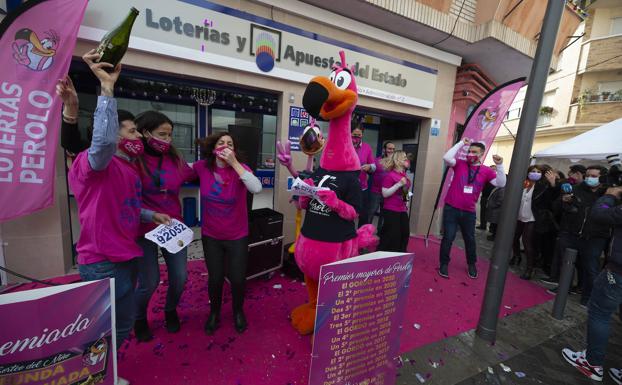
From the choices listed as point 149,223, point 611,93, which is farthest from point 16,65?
point 611,93

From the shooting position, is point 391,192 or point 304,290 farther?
point 391,192

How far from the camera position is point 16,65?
8.02 ft

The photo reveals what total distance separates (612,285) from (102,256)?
3.68m

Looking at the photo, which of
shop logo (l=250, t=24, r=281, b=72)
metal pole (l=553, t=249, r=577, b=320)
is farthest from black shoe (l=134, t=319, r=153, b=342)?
metal pole (l=553, t=249, r=577, b=320)

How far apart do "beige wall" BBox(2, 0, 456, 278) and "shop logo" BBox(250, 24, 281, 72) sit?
19 cm

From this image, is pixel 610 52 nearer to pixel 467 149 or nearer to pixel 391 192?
pixel 467 149

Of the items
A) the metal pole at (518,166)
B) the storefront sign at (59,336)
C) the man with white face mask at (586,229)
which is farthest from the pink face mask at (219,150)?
the man with white face mask at (586,229)

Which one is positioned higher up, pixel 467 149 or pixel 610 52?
pixel 610 52

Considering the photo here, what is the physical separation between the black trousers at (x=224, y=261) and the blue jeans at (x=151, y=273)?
21 cm

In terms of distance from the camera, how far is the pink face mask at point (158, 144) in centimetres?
199

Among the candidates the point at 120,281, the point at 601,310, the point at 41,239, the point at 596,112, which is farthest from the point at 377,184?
the point at 596,112

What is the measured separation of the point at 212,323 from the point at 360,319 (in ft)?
5.09

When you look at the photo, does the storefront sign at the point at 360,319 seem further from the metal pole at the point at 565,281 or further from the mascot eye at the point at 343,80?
the metal pole at the point at 565,281

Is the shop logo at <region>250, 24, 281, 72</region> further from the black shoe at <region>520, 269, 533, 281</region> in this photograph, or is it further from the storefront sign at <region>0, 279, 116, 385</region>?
the black shoe at <region>520, 269, 533, 281</region>
